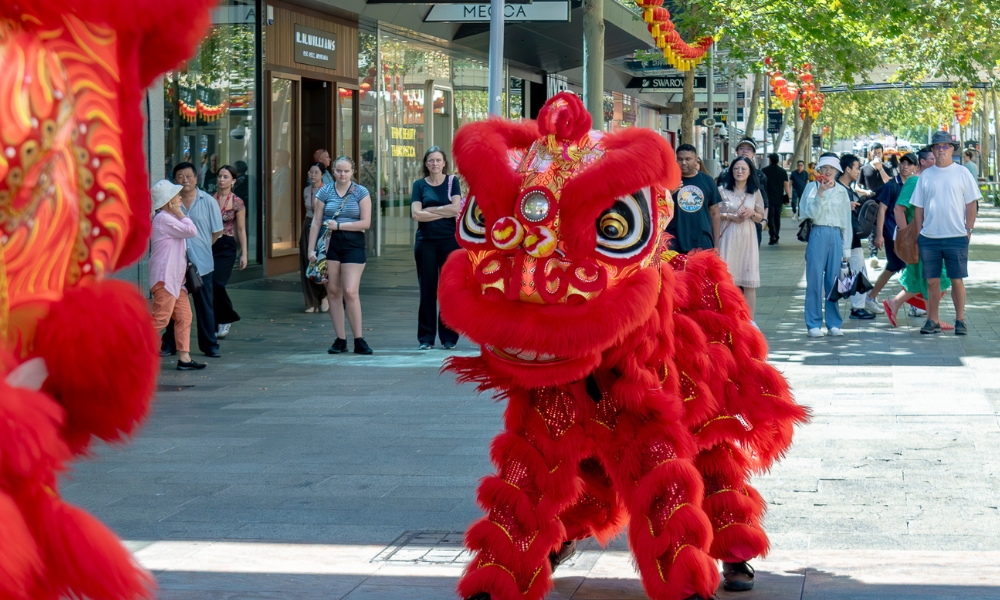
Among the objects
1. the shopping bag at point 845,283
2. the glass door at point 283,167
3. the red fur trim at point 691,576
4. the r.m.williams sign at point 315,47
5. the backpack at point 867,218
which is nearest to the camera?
the red fur trim at point 691,576

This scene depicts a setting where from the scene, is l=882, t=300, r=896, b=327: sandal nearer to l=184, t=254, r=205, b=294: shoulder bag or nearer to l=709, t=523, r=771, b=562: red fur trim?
l=184, t=254, r=205, b=294: shoulder bag

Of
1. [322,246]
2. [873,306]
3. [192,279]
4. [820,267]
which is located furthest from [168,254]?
[873,306]

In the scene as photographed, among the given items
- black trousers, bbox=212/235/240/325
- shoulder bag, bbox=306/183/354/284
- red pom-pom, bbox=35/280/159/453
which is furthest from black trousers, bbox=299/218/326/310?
red pom-pom, bbox=35/280/159/453

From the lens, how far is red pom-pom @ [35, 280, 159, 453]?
175 centimetres

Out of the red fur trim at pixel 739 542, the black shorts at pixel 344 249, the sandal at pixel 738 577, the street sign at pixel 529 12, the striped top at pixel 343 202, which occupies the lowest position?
the sandal at pixel 738 577

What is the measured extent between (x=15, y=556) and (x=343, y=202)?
391 inches

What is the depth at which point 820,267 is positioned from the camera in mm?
12703

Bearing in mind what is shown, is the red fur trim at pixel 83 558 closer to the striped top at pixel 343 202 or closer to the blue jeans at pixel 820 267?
the striped top at pixel 343 202

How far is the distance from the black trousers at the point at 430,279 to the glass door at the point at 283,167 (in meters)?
8.03

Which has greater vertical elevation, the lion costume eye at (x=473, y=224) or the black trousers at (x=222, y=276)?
the lion costume eye at (x=473, y=224)

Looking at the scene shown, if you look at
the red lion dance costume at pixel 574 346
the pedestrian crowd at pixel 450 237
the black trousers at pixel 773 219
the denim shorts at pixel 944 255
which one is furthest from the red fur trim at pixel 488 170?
the black trousers at pixel 773 219

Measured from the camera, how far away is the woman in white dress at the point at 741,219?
11.4 meters

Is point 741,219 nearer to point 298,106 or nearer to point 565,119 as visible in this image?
point 565,119

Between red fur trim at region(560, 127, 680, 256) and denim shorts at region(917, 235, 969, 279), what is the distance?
8.99 meters
